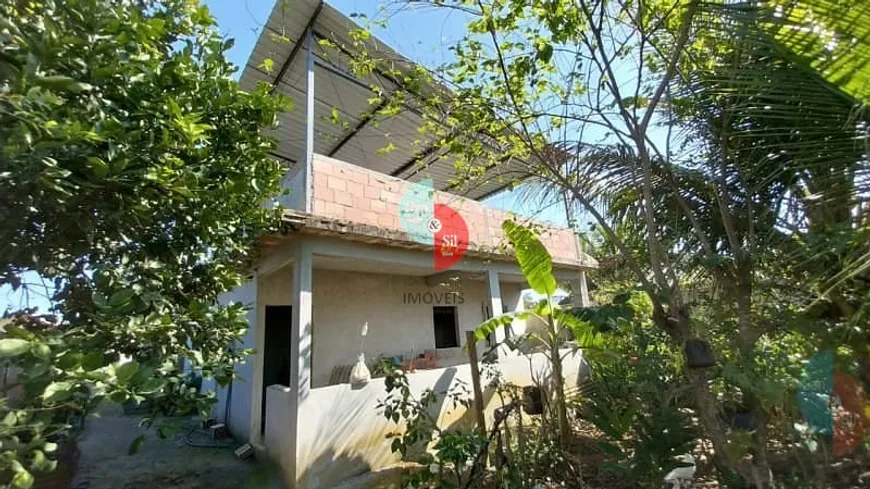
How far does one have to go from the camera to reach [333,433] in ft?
19.0

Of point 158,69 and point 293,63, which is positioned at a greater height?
point 293,63

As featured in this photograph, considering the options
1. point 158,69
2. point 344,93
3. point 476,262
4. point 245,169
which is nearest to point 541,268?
point 476,262

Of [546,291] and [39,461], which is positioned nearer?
[39,461]

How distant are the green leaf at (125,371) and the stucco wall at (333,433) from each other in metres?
4.08

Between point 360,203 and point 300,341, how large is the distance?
9.32ft

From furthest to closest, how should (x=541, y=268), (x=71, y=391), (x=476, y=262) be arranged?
(x=476, y=262), (x=541, y=268), (x=71, y=391)

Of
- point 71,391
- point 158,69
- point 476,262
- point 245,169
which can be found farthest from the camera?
point 476,262

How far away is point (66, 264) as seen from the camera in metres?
2.76

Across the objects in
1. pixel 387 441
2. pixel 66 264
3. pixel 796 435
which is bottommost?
pixel 387 441

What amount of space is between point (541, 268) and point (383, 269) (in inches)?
156

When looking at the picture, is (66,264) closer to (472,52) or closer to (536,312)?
(472,52)

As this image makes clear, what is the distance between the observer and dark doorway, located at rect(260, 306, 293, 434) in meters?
8.02

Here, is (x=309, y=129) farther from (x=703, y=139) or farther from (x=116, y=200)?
(x=703, y=139)

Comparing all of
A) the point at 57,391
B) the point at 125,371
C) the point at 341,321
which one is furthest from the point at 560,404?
the point at 57,391
